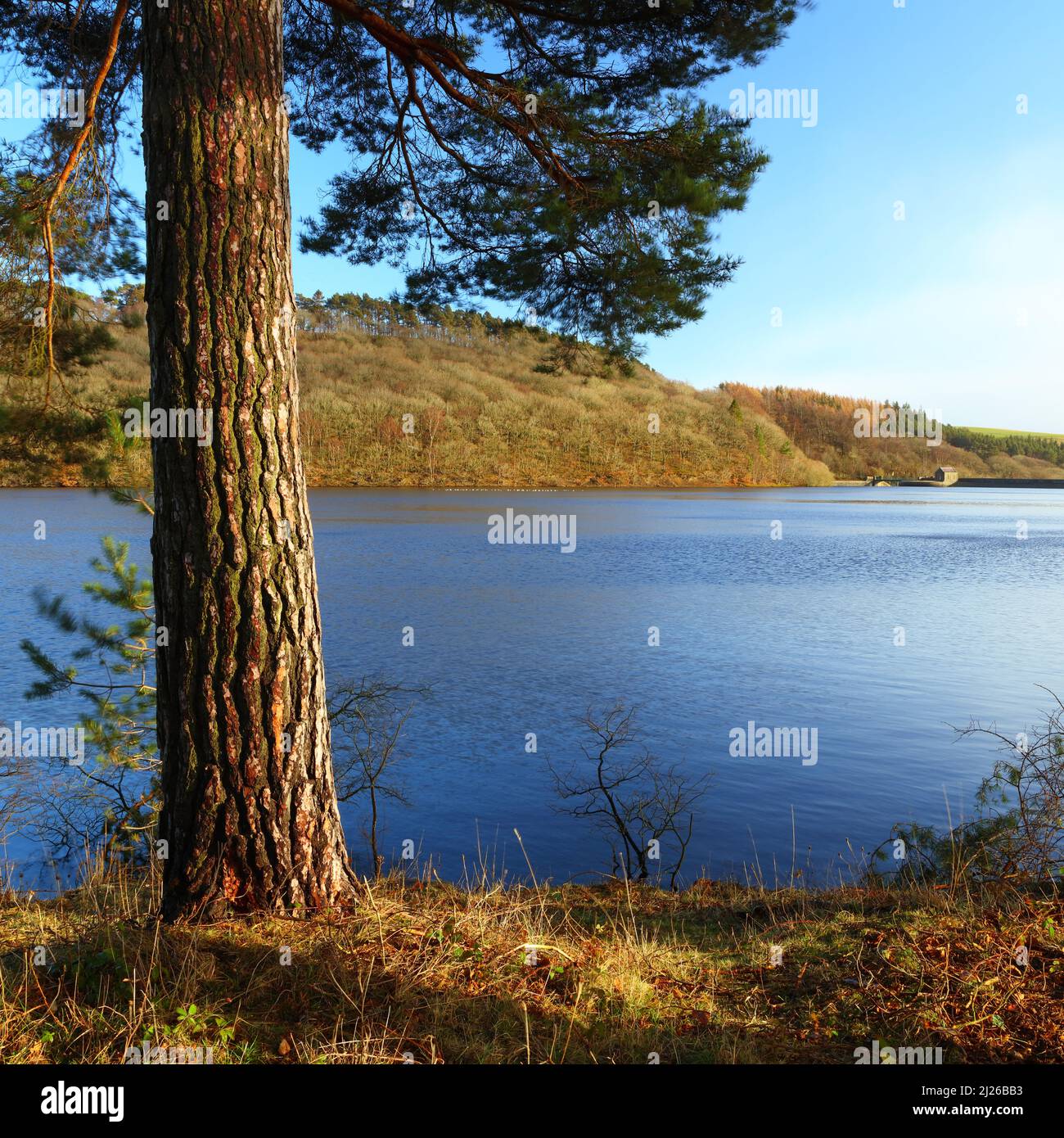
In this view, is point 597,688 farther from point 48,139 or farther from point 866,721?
point 48,139

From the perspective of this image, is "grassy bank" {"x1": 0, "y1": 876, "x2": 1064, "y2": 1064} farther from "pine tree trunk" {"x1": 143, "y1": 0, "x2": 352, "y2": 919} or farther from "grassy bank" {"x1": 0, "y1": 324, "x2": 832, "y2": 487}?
"grassy bank" {"x1": 0, "y1": 324, "x2": 832, "y2": 487}

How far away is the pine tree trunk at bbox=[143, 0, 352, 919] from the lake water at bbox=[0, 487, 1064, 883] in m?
3.36

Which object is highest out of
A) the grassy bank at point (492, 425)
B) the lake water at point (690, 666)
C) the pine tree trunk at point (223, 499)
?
the grassy bank at point (492, 425)

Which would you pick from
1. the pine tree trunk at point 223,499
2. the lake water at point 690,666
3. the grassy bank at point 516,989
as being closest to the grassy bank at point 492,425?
the lake water at point 690,666

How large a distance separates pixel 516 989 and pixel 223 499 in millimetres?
2323

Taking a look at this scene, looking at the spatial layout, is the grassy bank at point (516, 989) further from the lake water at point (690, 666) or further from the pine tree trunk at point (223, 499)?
the lake water at point (690, 666)

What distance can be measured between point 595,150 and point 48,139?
3952mm

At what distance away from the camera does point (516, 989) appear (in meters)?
3.26

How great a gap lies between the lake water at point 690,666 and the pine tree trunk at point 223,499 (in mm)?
3363

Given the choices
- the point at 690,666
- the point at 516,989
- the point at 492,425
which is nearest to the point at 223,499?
the point at 516,989

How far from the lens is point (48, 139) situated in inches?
245

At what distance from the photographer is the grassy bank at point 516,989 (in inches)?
113

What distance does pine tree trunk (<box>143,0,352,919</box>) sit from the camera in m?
3.81

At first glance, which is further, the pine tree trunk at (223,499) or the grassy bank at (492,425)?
the grassy bank at (492,425)
